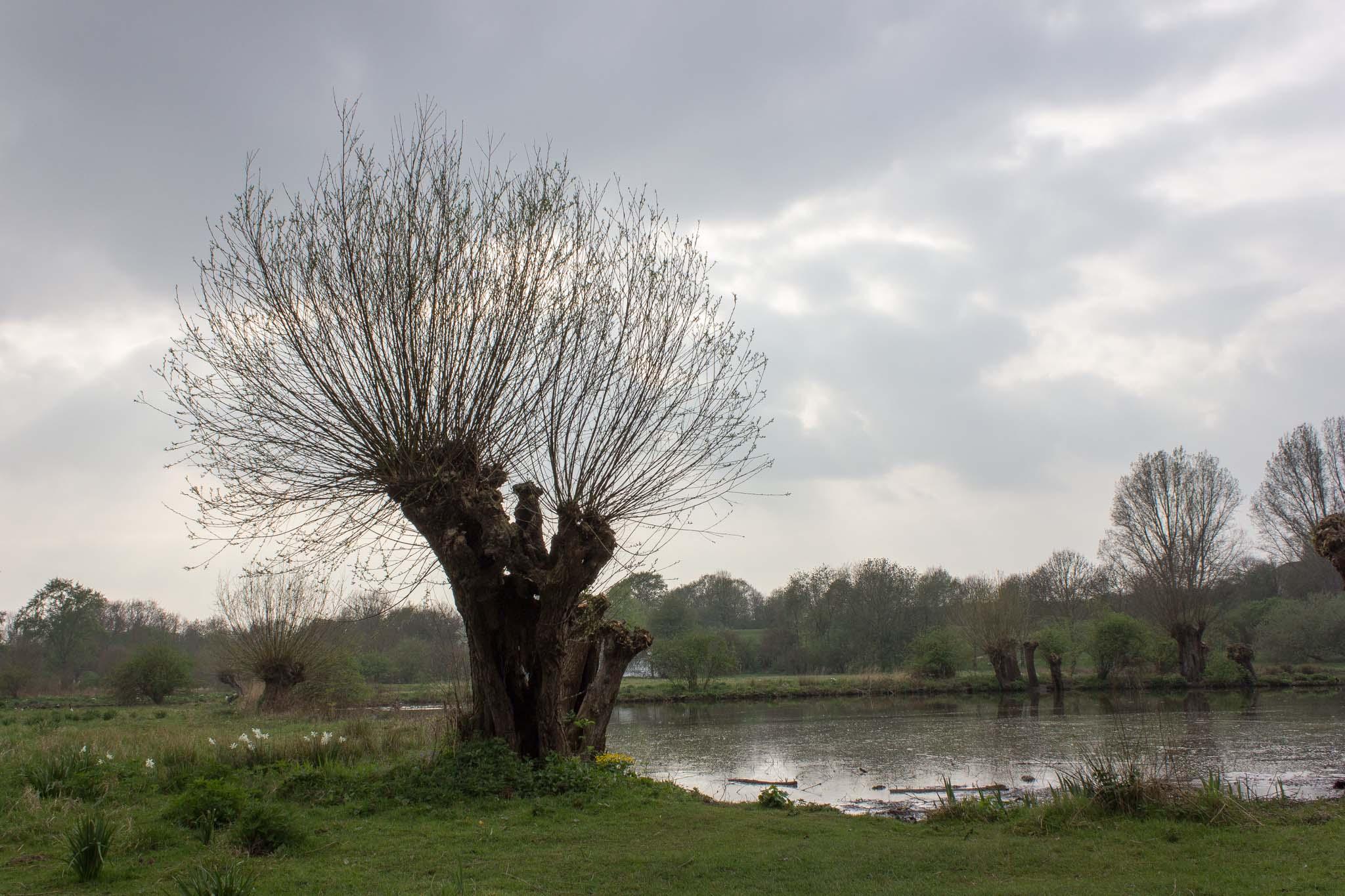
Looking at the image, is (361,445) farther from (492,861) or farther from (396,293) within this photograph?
(492,861)

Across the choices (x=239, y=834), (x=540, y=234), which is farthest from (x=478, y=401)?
(x=239, y=834)

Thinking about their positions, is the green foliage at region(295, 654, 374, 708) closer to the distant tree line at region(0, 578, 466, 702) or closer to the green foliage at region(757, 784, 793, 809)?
the distant tree line at region(0, 578, 466, 702)

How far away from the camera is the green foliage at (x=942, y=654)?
143ft

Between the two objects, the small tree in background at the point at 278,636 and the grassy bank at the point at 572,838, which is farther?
the small tree in background at the point at 278,636

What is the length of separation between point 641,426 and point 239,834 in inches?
246

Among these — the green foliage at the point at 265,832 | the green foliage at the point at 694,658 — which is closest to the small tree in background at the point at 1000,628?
the green foliage at the point at 694,658

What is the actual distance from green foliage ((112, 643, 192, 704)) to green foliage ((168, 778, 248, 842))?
102ft

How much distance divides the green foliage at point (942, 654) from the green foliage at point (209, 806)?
4075 cm

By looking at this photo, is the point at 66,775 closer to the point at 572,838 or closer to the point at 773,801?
the point at 572,838

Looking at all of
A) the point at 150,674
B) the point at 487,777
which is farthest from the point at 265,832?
the point at 150,674

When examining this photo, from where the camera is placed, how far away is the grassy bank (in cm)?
633

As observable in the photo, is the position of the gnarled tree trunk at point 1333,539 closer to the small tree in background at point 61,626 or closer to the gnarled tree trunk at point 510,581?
the gnarled tree trunk at point 510,581

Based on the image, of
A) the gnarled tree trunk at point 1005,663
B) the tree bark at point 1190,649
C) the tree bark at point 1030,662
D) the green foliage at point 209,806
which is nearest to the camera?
the green foliage at point 209,806

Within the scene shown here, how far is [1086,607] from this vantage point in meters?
61.5
